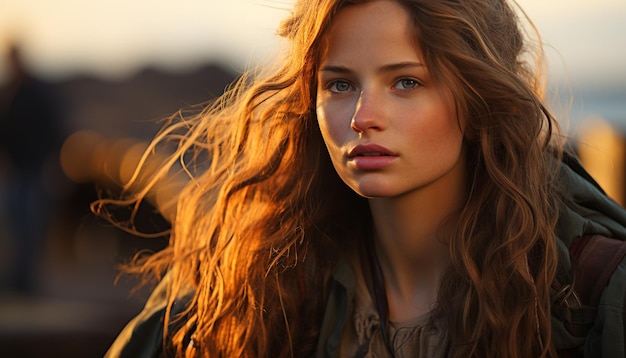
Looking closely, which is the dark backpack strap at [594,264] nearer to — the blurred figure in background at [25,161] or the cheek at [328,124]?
the cheek at [328,124]

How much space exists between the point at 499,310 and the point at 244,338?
74cm

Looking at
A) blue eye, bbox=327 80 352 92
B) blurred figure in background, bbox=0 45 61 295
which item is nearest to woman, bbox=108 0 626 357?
blue eye, bbox=327 80 352 92

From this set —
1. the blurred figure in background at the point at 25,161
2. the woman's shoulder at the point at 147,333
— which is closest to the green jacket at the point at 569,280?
the woman's shoulder at the point at 147,333

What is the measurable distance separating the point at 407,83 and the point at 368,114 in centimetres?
13

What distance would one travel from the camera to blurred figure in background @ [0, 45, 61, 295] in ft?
23.0

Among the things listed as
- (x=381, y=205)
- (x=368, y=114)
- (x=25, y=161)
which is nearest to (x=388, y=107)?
(x=368, y=114)

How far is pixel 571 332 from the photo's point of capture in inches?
102

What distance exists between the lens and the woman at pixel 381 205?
261 centimetres

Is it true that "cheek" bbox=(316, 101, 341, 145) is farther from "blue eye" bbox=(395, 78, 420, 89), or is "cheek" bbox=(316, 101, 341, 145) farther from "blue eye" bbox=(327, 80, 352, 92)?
"blue eye" bbox=(395, 78, 420, 89)

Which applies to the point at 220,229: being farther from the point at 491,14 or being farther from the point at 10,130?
the point at 10,130

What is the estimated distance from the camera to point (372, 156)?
262 centimetres

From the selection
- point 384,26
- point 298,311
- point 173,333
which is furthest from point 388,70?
point 173,333

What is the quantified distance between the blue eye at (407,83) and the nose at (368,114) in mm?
64

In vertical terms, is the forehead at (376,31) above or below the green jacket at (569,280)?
above
